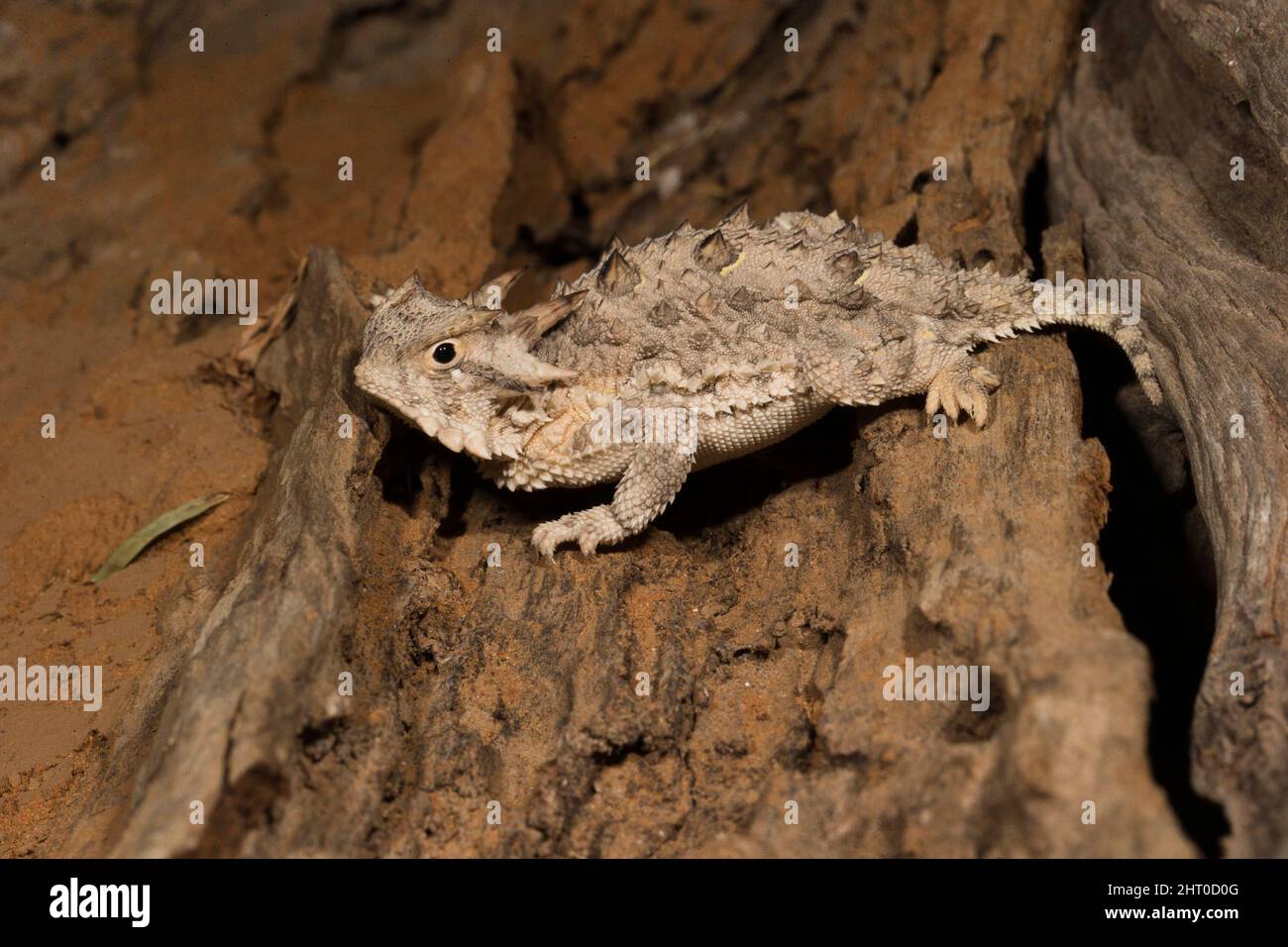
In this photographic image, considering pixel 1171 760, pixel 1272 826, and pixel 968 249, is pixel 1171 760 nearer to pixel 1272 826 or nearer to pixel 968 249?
pixel 1272 826

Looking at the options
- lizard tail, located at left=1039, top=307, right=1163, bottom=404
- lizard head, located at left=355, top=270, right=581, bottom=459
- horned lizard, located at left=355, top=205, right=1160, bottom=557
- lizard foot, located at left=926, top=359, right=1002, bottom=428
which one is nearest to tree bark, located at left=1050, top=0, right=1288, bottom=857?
lizard tail, located at left=1039, top=307, right=1163, bottom=404

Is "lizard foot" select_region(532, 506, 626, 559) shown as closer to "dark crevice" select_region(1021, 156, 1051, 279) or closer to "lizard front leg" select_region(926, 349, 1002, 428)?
"lizard front leg" select_region(926, 349, 1002, 428)

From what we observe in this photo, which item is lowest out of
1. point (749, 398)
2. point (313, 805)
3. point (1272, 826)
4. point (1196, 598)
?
point (1272, 826)

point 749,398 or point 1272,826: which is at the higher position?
point 749,398

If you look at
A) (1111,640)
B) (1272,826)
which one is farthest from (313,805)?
(1272,826)

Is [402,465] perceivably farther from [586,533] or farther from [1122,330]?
[1122,330]

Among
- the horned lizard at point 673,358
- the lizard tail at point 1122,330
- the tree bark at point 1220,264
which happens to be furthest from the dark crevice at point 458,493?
the tree bark at point 1220,264

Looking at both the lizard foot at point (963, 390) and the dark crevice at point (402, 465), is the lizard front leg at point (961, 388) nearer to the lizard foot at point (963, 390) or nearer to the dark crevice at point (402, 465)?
the lizard foot at point (963, 390)
